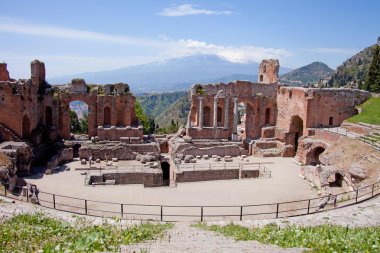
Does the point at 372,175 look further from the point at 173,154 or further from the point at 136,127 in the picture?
the point at 136,127

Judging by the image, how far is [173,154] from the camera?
1455 inches

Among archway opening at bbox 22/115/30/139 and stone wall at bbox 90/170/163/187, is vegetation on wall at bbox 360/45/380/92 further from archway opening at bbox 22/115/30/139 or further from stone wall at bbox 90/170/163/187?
archway opening at bbox 22/115/30/139

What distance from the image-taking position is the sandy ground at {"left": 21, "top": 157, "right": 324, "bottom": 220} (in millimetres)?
23984

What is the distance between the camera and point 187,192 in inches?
1086

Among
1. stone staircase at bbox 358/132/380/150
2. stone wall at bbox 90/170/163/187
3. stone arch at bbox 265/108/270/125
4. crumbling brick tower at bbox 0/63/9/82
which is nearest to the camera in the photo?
stone staircase at bbox 358/132/380/150

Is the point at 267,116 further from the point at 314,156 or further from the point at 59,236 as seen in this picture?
the point at 59,236

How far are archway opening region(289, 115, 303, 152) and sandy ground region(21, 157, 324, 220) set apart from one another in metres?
9.91

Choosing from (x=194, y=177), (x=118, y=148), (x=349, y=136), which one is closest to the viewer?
(x=194, y=177)

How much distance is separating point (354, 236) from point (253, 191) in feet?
47.0

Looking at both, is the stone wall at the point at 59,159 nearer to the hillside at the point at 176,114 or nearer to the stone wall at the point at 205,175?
the stone wall at the point at 205,175

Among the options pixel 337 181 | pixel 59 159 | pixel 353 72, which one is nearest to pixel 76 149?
pixel 59 159

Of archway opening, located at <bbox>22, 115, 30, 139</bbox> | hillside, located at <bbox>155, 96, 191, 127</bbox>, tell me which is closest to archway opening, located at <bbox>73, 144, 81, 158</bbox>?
archway opening, located at <bbox>22, 115, 30, 139</bbox>

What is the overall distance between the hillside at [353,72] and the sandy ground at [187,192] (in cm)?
10316

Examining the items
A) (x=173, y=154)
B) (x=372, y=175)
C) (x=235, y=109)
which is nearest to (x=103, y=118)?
(x=173, y=154)
